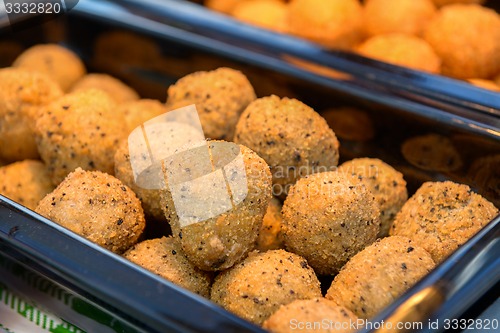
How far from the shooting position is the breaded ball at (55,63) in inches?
68.0

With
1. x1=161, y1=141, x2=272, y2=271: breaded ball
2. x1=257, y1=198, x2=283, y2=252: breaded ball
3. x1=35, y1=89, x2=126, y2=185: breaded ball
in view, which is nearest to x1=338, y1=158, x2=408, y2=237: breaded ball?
x1=257, y1=198, x2=283, y2=252: breaded ball

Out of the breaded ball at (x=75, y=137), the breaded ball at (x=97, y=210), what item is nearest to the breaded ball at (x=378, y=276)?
the breaded ball at (x=97, y=210)

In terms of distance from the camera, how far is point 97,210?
1140 millimetres

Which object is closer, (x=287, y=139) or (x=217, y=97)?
(x=287, y=139)

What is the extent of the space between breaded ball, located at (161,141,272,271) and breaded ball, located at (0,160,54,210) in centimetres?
42

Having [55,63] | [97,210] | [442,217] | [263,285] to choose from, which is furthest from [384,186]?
[55,63]

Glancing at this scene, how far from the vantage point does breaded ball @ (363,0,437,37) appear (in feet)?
6.57

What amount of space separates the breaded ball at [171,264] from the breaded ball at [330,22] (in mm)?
1048

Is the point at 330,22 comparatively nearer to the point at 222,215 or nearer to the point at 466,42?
the point at 466,42

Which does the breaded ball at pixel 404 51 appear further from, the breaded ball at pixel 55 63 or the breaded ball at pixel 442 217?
the breaded ball at pixel 55 63

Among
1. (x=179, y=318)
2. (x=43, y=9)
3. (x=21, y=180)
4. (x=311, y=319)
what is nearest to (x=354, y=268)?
(x=311, y=319)

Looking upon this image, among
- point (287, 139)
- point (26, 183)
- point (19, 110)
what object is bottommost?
point (26, 183)

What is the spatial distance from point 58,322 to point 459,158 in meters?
0.89

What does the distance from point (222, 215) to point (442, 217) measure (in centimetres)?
43
